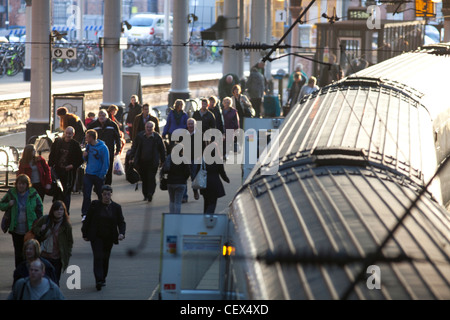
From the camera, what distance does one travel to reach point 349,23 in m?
32.9

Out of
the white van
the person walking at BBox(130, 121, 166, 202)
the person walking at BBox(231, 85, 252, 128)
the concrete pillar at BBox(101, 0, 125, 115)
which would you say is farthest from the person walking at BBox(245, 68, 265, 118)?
the white van

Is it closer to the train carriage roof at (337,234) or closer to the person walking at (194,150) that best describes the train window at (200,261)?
the train carriage roof at (337,234)

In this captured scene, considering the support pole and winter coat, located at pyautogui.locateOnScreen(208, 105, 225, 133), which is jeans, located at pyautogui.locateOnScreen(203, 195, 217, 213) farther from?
the support pole

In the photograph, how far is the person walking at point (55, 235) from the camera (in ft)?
33.3

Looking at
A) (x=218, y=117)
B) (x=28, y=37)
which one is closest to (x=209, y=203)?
(x=218, y=117)

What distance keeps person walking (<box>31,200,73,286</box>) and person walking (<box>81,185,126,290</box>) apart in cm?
86

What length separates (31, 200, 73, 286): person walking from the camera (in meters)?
10.2

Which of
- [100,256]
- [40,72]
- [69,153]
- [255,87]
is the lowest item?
A: [100,256]

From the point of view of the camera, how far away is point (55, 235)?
10188 mm

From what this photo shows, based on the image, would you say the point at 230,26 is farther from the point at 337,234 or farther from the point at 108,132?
the point at 337,234

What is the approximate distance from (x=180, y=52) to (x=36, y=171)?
16975 mm

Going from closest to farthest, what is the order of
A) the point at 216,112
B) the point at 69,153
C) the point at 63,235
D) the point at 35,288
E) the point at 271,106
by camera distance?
the point at 35,288 → the point at 63,235 → the point at 69,153 → the point at 216,112 → the point at 271,106

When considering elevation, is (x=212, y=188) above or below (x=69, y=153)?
below

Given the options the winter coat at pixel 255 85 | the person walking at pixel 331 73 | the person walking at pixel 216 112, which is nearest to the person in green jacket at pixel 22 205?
the person walking at pixel 216 112
